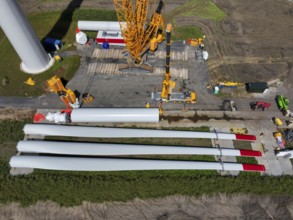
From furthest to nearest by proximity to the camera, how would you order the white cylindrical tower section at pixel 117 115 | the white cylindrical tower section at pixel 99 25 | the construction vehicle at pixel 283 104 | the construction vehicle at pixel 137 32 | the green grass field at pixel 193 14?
the green grass field at pixel 193 14, the white cylindrical tower section at pixel 99 25, the construction vehicle at pixel 137 32, the construction vehicle at pixel 283 104, the white cylindrical tower section at pixel 117 115

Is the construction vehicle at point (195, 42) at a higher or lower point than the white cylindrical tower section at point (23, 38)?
lower

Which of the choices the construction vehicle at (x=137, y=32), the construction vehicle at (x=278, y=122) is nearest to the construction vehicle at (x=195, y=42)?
the construction vehicle at (x=137, y=32)

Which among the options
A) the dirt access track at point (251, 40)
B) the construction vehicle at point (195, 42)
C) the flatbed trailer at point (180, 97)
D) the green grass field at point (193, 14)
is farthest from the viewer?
the green grass field at point (193, 14)

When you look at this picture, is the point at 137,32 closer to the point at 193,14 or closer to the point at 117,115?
the point at 117,115

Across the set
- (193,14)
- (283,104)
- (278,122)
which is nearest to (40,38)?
(193,14)

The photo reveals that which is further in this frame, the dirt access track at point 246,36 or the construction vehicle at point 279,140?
the dirt access track at point 246,36

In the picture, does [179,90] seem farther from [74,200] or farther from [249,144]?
[74,200]

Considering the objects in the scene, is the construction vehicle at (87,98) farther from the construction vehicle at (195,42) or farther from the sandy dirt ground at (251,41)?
the construction vehicle at (195,42)

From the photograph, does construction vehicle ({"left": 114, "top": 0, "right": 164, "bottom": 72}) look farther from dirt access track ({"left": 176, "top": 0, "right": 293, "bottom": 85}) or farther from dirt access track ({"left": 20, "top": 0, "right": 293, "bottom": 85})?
dirt access track ({"left": 176, "top": 0, "right": 293, "bottom": 85})
